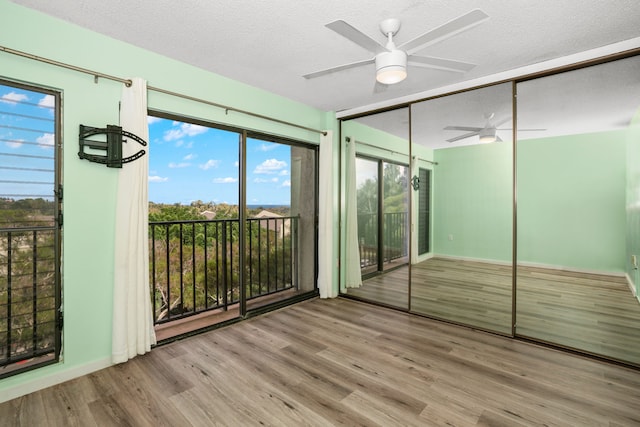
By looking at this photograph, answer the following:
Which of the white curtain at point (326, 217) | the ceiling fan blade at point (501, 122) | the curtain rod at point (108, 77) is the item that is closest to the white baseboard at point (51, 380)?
the curtain rod at point (108, 77)

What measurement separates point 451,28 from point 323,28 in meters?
0.93

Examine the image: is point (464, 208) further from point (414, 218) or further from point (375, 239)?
point (375, 239)

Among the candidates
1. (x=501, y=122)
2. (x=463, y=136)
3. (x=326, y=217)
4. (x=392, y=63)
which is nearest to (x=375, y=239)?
(x=326, y=217)

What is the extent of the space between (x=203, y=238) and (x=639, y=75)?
4.42 meters

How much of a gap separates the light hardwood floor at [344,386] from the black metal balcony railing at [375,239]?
1.39m

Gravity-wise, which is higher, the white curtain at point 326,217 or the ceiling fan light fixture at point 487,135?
the ceiling fan light fixture at point 487,135

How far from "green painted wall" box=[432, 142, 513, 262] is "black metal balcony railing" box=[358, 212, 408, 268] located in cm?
63

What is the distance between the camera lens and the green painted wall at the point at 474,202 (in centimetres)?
289

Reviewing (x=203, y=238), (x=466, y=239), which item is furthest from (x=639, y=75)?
(x=203, y=238)

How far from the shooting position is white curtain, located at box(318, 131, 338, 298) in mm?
3984

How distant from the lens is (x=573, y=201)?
2.65 m

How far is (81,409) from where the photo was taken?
69.4 inches

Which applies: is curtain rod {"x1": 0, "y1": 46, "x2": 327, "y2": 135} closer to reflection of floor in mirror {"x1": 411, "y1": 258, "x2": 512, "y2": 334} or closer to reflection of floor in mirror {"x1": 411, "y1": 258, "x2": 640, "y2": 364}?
reflection of floor in mirror {"x1": 411, "y1": 258, "x2": 512, "y2": 334}

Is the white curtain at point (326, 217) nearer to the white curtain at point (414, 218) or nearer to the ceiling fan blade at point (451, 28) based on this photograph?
the white curtain at point (414, 218)
